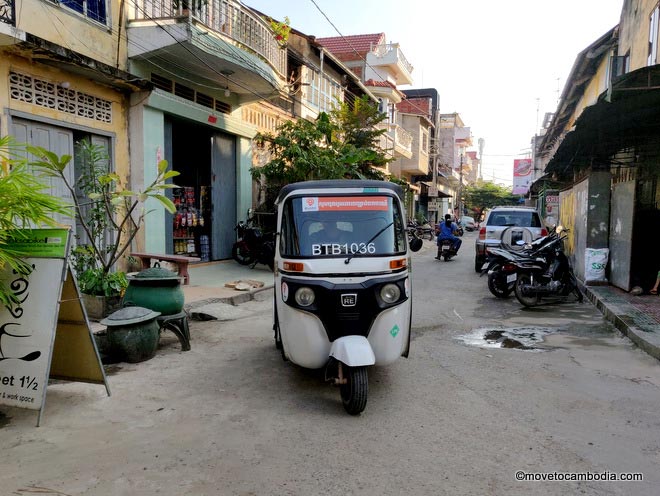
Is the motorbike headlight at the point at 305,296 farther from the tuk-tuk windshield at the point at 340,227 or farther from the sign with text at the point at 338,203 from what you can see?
the sign with text at the point at 338,203

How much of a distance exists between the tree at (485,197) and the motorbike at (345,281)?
6225 cm

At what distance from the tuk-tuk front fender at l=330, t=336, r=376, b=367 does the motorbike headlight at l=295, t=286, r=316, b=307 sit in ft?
1.33

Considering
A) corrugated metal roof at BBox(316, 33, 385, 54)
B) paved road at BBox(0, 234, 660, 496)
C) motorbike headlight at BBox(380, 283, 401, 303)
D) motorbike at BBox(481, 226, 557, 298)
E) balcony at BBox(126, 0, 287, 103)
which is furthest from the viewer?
corrugated metal roof at BBox(316, 33, 385, 54)

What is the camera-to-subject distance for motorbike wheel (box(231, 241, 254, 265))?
44.2 feet

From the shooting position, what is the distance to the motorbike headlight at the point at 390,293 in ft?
14.0

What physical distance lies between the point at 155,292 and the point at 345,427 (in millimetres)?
3219

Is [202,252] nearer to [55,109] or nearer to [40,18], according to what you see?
A: [55,109]

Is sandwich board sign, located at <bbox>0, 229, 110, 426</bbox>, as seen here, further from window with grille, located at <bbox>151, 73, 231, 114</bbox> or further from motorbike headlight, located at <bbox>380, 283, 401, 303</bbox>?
window with grille, located at <bbox>151, 73, 231, 114</bbox>

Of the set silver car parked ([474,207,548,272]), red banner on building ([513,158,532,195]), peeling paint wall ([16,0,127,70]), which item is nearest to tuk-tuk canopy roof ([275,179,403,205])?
peeling paint wall ([16,0,127,70])

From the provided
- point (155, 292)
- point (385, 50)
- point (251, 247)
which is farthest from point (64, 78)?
point (385, 50)

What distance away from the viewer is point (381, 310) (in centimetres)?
423

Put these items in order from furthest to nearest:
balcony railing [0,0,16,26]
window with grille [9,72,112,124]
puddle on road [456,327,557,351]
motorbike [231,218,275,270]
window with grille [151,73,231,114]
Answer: motorbike [231,218,275,270], window with grille [151,73,231,114], window with grille [9,72,112,124], balcony railing [0,0,16,26], puddle on road [456,327,557,351]

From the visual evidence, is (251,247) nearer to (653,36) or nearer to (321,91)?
(321,91)

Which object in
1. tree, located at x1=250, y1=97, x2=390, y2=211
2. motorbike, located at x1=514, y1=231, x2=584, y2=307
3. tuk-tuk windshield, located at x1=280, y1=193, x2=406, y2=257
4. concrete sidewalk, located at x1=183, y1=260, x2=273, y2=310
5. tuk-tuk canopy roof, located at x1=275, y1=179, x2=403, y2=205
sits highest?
tree, located at x1=250, y1=97, x2=390, y2=211
